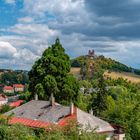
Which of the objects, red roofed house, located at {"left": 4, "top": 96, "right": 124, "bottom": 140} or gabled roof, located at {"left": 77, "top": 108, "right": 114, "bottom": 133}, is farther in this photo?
red roofed house, located at {"left": 4, "top": 96, "right": 124, "bottom": 140}

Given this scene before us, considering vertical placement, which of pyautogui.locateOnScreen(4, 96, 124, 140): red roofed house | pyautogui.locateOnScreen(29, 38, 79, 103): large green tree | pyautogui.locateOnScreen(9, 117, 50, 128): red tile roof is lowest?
pyautogui.locateOnScreen(9, 117, 50, 128): red tile roof

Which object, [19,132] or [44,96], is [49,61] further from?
[19,132]

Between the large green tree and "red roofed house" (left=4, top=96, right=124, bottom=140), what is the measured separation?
9.05 feet

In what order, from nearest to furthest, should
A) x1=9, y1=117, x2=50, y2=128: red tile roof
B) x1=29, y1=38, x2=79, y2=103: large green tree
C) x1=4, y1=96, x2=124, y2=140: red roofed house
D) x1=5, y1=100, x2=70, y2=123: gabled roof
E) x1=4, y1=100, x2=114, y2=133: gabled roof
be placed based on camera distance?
1. x1=4, y1=96, x2=124, y2=140: red roofed house
2. x1=4, y1=100, x2=114, y2=133: gabled roof
3. x1=9, y1=117, x2=50, y2=128: red tile roof
4. x1=5, y1=100, x2=70, y2=123: gabled roof
5. x1=29, y1=38, x2=79, y2=103: large green tree

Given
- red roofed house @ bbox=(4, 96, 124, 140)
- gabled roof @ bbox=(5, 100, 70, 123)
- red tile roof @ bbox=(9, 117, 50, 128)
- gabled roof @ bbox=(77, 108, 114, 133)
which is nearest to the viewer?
gabled roof @ bbox=(77, 108, 114, 133)

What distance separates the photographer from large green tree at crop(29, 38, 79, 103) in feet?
190

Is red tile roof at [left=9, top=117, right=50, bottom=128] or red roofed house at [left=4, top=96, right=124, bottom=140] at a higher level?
red roofed house at [left=4, top=96, right=124, bottom=140]

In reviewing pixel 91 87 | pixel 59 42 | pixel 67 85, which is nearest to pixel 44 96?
pixel 67 85

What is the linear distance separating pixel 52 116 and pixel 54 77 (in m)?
9.75

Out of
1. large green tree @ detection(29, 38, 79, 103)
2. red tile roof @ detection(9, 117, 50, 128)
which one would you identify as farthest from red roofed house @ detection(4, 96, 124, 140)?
large green tree @ detection(29, 38, 79, 103)

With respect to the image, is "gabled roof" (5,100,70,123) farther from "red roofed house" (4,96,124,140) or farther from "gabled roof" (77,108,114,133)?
"gabled roof" (77,108,114,133)

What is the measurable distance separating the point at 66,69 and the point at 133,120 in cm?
1442

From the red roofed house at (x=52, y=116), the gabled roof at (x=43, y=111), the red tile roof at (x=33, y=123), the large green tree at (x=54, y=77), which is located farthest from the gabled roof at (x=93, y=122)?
the large green tree at (x=54, y=77)

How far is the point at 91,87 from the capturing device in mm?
139000
